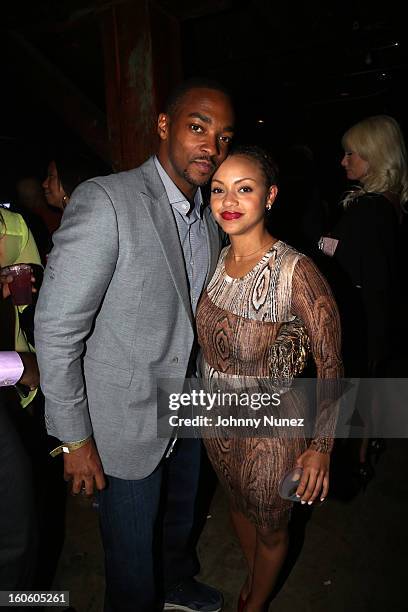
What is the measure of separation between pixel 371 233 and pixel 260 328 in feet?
4.91

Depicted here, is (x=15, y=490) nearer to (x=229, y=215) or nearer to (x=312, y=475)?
(x=312, y=475)

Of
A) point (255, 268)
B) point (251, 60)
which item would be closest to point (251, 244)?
point (255, 268)

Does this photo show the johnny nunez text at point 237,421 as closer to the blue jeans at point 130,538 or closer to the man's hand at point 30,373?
the blue jeans at point 130,538

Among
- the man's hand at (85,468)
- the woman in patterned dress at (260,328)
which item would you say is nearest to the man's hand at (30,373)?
the man's hand at (85,468)

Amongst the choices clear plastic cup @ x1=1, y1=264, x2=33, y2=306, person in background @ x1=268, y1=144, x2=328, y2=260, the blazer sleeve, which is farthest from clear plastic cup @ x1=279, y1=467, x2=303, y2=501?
person in background @ x1=268, y1=144, x2=328, y2=260

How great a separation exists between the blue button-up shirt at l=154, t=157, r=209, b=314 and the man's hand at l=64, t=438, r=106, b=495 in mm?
711

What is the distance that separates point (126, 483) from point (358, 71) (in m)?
7.07

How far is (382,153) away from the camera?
2881 mm

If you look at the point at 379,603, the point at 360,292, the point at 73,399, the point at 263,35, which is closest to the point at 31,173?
the point at 263,35

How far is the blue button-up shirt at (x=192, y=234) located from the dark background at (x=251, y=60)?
156 centimetres

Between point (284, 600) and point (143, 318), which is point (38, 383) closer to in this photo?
point (143, 318)

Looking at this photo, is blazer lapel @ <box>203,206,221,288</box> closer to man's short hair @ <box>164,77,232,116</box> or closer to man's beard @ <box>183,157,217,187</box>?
man's beard @ <box>183,157,217,187</box>

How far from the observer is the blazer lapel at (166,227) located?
1.61m

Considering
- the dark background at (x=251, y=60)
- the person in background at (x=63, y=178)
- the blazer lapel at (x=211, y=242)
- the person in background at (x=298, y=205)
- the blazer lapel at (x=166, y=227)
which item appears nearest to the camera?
the blazer lapel at (x=166, y=227)
